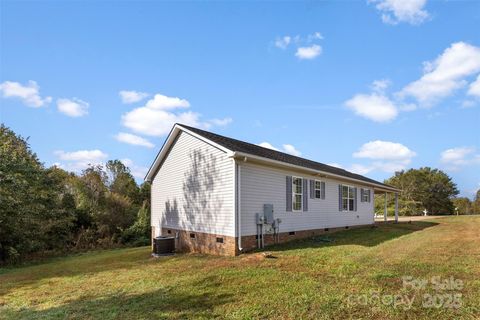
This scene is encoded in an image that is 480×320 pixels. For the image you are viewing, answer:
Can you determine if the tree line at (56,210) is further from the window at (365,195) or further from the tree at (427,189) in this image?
the tree at (427,189)

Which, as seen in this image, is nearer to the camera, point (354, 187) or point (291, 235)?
point (291, 235)

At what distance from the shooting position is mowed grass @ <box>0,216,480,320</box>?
204 inches

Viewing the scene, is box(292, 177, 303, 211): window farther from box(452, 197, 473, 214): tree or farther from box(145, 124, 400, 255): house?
box(452, 197, 473, 214): tree

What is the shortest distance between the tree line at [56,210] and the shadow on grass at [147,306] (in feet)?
33.9

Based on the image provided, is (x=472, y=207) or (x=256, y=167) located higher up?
(x=256, y=167)

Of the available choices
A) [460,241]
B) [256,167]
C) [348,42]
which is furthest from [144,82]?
[460,241]

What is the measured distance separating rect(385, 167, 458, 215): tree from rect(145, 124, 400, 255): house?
34.9 metres

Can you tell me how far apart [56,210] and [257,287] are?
52.2ft

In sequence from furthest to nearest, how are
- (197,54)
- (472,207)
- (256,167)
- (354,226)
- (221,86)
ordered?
(472,207) < (354,226) < (221,86) < (197,54) < (256,167)

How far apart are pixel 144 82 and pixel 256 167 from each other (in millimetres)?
6839

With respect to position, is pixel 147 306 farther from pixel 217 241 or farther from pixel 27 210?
pixel 27 210

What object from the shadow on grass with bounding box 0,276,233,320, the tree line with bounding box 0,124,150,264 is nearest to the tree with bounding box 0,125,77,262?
the tree line with bounding box 0,124,150,264

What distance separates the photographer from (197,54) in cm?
1333

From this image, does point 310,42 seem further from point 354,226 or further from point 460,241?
point 354,226
